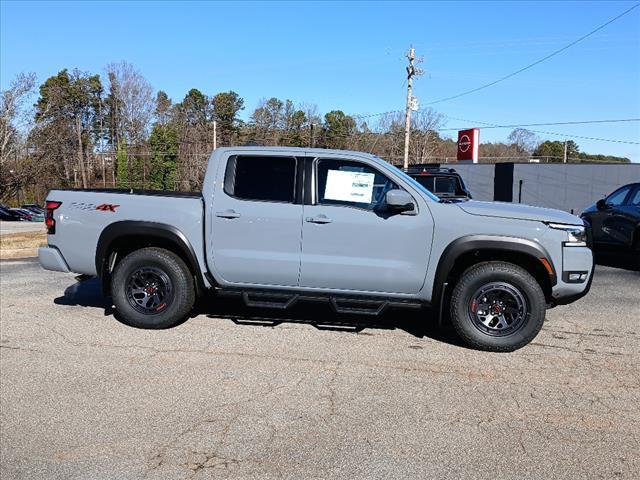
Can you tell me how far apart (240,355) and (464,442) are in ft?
7.73

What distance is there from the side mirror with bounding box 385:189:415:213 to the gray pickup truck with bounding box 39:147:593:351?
0.01 metres

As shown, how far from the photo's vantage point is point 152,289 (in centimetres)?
599

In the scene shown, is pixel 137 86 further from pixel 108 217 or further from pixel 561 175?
pixel 108 217

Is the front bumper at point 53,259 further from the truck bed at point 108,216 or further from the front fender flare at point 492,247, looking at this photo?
the front fender flare at point 492,247

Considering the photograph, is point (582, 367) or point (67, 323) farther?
point (67, 323)

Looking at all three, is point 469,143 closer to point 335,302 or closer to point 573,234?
point 573,234

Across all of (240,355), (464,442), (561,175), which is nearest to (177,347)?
(240,355)

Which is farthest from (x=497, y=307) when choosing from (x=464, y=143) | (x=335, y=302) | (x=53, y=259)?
(x=464, y=143)

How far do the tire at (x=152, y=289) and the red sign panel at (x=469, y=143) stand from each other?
39.2 metres

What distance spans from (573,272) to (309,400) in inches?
113

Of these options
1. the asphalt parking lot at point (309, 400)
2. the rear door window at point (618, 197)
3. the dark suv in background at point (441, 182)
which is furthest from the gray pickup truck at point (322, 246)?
the dark suv in background at point (441, 182)

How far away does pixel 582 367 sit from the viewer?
195 inches

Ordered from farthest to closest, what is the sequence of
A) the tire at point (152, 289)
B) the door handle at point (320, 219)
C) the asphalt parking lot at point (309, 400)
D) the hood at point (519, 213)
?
the tire at point (152, 289) → the door handle at point (320, 219) → the hood at point (519, 213) → the asphalt parking lot at point (309, 400)

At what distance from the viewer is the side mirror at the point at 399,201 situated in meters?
5.26
